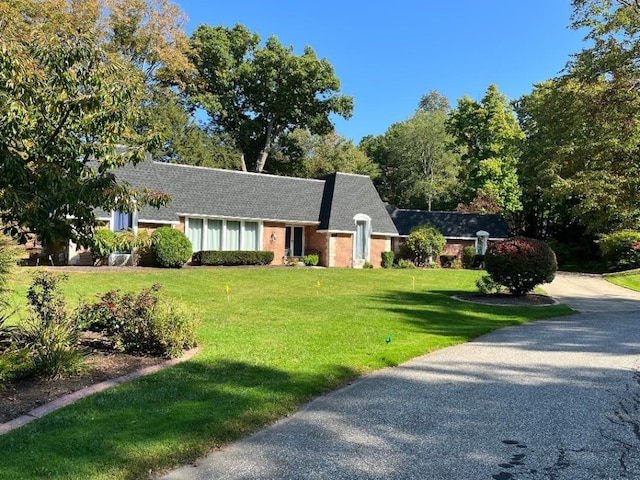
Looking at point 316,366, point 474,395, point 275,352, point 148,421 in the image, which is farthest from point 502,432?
point 275,352

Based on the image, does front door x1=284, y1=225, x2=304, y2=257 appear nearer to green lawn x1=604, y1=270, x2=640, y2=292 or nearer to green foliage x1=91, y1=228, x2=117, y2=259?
green lawn x1=604, y1=270, x2=640, y2=292

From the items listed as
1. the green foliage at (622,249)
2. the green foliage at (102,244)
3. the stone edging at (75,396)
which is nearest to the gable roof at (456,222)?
the green foliage at (622,249)

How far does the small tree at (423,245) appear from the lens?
33.1m

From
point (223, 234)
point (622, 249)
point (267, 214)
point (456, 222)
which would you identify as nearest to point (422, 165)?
point (456, 222)

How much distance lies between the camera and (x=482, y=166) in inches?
1576

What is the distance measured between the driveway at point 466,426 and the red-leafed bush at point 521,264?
7663 mm

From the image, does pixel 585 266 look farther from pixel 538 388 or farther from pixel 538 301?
pixel 538 388

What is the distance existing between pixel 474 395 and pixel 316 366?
2212 millimetres

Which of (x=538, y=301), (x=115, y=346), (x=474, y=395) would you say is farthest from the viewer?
(x=538, y=301)

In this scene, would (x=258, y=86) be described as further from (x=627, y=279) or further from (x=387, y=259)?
(x=627, y=279)

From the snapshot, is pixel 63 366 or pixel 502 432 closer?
pixel 502 432

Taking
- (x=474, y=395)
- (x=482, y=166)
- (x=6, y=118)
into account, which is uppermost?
(x=482, y=166)

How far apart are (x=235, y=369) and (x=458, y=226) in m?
34.0

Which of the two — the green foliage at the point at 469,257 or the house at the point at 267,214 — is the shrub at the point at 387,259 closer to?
the house at the point at 267,214
